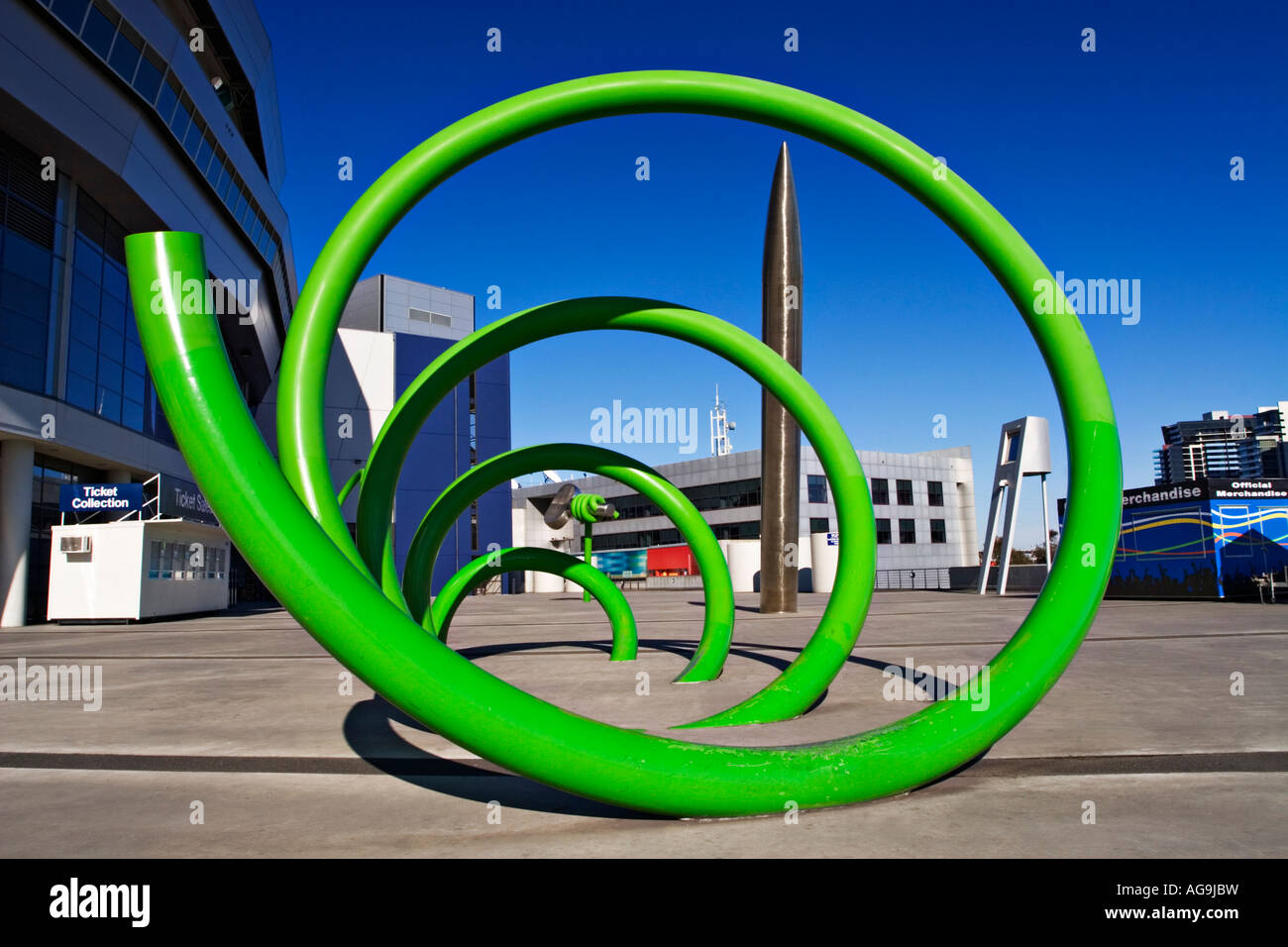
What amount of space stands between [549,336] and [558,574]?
3876mm

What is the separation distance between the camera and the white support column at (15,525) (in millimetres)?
20141

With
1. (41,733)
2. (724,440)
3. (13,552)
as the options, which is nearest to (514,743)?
(41,733)

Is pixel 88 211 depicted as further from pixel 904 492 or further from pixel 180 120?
pixel 904 492

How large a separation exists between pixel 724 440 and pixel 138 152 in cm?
5810

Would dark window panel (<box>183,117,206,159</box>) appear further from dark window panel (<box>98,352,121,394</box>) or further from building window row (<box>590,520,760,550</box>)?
building window row (<box>590,520,760,550</box>)

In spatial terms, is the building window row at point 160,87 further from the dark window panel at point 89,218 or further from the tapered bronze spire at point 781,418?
the tapered bronze spire at point 781,418

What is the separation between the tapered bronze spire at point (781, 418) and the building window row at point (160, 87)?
15.6 m

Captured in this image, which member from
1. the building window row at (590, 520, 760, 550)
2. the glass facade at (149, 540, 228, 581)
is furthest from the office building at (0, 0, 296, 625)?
the building window row at (590, 520, 760, 550)

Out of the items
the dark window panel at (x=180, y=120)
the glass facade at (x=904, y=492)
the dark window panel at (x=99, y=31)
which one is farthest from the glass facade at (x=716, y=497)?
the dark window panel at (x=99, y=31)

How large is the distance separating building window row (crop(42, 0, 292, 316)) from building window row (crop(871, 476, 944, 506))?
139 feet

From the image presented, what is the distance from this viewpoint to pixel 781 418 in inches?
734

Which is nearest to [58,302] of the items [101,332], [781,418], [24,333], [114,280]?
[24,333]

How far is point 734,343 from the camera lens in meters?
6.59
